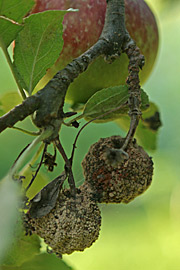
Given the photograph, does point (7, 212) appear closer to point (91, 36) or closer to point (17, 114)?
point (17, 114)

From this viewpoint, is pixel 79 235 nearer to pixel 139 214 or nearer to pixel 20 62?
pixel 20 62

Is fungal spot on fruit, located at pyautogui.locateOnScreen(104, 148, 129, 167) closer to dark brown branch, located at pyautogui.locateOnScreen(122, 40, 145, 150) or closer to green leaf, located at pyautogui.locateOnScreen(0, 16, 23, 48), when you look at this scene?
dark brown branch, located at pyautogui.locateOnScreen(122, 40, 145, 150)

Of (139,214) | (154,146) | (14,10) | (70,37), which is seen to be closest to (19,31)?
(14,10)

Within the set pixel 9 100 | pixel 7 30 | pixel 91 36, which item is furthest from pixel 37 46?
pixel 9 100

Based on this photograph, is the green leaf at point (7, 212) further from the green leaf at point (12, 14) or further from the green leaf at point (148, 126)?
the green leaf at point (148, 126)

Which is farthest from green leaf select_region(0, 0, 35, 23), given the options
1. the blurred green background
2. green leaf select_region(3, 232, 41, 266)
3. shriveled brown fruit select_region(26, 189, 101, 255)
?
the blurred green background

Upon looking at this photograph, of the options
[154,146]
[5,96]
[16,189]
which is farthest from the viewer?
[154,146]
